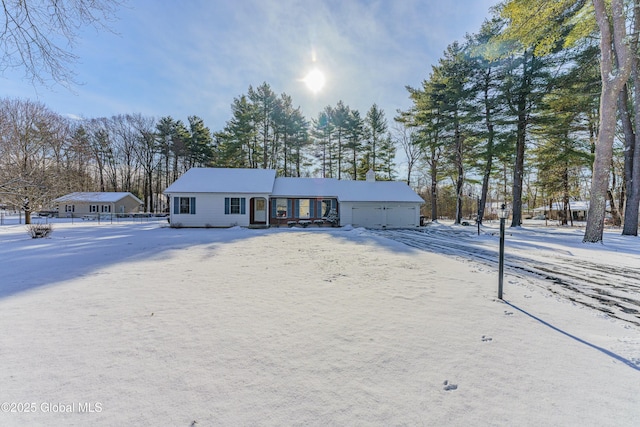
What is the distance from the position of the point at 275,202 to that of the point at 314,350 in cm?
1723

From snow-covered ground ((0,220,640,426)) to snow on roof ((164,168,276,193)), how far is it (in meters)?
12.9

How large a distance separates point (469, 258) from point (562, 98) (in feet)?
52.4

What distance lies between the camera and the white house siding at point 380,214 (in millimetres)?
19656

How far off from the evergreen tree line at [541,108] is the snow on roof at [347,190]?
5.88 meters

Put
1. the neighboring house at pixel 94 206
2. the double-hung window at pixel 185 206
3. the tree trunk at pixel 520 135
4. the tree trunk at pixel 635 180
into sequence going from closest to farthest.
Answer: the tree trunk at pixel 635 180 → the tree trunk at pixel 520 135 → the double-hung window at pixel 185 206 → the neighboring house at pixel 94 206

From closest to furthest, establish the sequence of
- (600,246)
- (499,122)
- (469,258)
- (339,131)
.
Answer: (469,258) < (600,246) < (499,122) < (339,131)

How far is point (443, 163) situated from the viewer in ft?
82.1

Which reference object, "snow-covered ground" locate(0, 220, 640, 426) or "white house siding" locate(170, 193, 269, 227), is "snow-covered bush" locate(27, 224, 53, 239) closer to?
"white house siding" locate(170, 193, 269, 227)

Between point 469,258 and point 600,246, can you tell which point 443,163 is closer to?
point 600,246

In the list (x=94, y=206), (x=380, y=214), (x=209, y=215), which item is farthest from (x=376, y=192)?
(x=94, y=206)

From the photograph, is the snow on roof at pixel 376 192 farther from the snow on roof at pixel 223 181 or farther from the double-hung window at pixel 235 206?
A: the double-hung window at pixel 235 206

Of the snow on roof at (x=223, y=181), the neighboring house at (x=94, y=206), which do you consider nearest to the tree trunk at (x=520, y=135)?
the snow on roof at (x=223, y=181)

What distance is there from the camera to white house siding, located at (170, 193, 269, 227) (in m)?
17.9

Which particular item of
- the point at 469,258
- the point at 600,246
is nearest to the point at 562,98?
the point at 600,246
